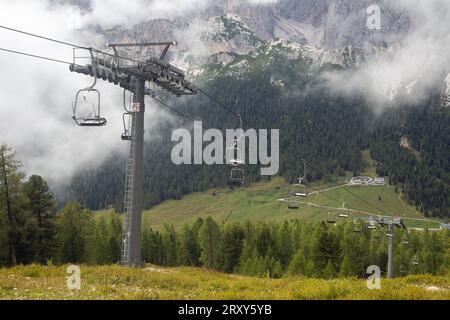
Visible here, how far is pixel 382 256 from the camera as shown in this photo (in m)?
99.1

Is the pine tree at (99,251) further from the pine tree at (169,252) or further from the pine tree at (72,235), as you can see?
the pine tree at (169,252)

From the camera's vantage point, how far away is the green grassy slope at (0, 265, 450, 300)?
15.3m

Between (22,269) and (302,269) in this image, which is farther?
(302,269)

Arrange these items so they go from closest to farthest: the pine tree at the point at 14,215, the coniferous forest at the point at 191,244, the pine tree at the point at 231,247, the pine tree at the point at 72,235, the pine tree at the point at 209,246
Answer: the pine tree at the point at 14,215, the coniferous forest at the point at 191,244, the pine tree at the point at 72,235, the pine tree at the point at 209,246, the pine tree at the point at 231,247

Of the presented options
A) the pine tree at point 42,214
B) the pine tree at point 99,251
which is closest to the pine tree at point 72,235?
the pine tree at point 99,251

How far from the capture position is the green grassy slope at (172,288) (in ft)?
50.3

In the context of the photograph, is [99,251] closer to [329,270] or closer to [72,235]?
[72,235]

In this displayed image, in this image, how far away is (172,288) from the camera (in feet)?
63.6

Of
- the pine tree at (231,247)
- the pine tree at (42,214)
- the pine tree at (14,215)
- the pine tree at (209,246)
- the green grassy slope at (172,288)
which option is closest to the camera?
the green grassy slope at (172,288)

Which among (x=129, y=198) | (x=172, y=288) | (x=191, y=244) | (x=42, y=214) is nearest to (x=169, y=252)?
(x=191, y=244)
